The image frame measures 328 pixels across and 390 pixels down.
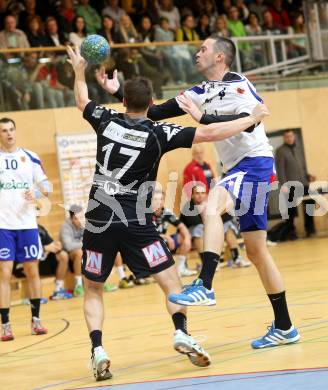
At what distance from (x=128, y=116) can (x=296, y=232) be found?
1537 cm

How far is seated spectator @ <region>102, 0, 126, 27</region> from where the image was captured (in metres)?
20.4

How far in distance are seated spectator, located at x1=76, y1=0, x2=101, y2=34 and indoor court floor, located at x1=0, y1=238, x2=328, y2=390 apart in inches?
300

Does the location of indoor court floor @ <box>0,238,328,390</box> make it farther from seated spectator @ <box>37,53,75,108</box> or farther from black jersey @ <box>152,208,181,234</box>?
seated spectator @ <box>37,53,75,108</box>

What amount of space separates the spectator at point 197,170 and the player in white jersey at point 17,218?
24.5 feet

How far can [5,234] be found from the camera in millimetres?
10625

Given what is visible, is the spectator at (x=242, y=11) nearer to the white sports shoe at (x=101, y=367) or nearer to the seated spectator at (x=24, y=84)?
the seated spectator at (x=24, y=84)

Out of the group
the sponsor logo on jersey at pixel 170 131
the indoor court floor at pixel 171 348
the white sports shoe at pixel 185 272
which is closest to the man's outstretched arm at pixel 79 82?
the sponsor logo on jersey at pixel 170 131

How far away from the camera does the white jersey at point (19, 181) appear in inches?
425

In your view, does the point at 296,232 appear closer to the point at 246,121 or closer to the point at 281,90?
the point at 281,90

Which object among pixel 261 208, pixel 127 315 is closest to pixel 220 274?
pixel 127 315

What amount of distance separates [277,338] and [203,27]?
49.7 feet

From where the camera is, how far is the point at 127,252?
23.2 feet

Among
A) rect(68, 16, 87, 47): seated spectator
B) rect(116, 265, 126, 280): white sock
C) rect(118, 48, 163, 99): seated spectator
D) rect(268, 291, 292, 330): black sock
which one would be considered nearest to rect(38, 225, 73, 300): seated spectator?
rect(116, 265, 126, 280): white sock

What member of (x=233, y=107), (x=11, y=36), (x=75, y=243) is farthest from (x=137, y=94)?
(x=11, y=36)
